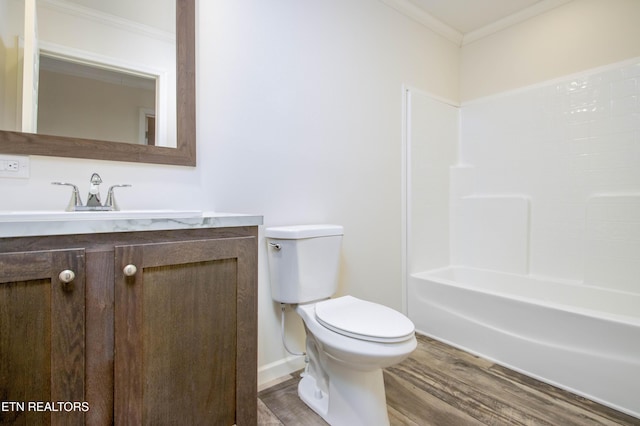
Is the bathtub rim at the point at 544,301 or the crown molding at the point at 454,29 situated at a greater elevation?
the crown molding at the point at 454,29

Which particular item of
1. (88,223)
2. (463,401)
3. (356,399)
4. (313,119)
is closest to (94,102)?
(88,223)

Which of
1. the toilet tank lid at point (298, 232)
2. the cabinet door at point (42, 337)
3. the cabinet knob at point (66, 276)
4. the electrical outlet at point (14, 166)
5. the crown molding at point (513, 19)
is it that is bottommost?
the cabinet door at point (42, 337)

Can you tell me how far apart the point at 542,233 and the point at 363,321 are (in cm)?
174

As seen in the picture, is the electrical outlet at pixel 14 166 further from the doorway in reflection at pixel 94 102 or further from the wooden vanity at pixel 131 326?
the wooden vanity at pixel 131 326

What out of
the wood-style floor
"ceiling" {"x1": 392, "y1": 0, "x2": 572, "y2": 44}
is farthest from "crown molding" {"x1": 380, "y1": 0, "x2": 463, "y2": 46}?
the wood-style floor

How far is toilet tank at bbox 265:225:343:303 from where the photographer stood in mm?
1541

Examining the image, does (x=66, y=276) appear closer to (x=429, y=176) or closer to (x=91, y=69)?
(x=91, y=69)

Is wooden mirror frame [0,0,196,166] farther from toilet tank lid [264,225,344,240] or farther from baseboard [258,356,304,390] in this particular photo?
baseboard [258,356,304,390]

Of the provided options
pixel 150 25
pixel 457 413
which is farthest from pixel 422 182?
pixel 150 25

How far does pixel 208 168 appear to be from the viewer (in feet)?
4.85

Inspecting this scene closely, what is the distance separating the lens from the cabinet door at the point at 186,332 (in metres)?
0.87

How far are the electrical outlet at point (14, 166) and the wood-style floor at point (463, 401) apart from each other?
4.37 feet

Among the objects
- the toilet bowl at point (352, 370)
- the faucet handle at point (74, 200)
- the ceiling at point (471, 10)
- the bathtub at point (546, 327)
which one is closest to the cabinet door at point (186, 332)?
the toilet bowl at point (352, 370)

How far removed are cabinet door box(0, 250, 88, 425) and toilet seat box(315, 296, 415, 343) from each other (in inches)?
32.8
